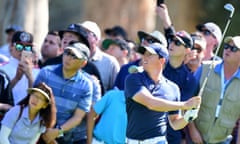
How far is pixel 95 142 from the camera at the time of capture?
12.7m

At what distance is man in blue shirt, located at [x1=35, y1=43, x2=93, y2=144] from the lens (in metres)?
12.7

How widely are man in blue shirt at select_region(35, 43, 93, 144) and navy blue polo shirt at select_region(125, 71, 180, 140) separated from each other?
40.2 inches

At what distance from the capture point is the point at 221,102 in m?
13.0

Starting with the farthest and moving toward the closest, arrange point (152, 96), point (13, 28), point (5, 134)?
point (13, 28), point (5, 134), point (152, 96)

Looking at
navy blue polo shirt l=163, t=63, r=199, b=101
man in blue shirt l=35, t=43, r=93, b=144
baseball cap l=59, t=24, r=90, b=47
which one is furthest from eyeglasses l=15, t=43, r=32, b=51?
navy blue polo shirt l=163, t=63, r=199, b=101

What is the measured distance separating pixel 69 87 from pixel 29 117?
1.98 feet

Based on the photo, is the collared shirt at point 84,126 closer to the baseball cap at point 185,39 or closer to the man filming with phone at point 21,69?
the man filming with phone at point 21,69

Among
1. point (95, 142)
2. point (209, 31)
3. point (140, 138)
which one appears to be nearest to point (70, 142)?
point (95, 142)

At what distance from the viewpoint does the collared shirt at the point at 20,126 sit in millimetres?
12336

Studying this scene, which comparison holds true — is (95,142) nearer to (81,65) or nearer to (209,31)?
(81,65)

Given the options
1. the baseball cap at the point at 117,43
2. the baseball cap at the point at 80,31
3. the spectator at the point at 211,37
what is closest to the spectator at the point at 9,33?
the baseball cap at the point at 117,43

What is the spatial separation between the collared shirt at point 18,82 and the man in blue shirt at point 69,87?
0.51 meters

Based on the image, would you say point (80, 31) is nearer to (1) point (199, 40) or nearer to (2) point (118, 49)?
(1) point (199, 40)

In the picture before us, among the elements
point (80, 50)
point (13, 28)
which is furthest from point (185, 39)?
point (13, 28)
